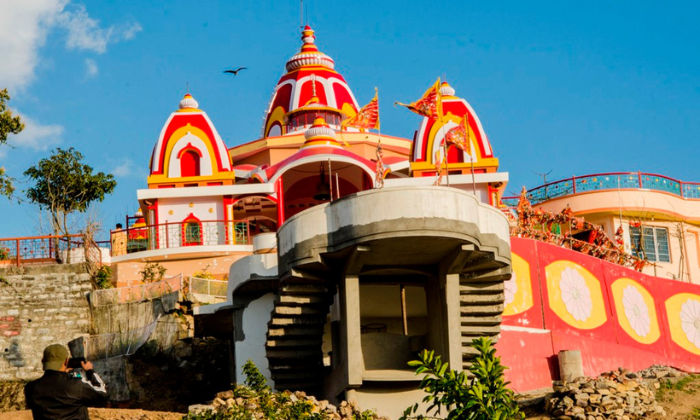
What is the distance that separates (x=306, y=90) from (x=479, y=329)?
19.5 m

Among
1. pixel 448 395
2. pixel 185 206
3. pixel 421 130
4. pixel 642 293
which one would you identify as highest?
pixel 421 130

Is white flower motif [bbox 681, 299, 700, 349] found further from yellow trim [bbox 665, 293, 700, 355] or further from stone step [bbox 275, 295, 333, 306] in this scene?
stone step [bbox 275, 295, 333, 306]

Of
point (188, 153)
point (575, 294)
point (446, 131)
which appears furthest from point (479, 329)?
point (188, 153)

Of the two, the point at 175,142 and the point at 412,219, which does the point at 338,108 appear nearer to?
the point at 175,142

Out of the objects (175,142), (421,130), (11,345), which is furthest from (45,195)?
(421,130)

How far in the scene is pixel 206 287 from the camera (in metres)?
26.8

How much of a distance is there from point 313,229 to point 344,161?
12.7m

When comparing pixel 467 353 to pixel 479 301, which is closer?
pixel 467 353

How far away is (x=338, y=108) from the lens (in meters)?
38.2

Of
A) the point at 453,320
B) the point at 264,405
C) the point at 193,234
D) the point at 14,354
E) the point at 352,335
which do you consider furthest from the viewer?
the point at 193,234

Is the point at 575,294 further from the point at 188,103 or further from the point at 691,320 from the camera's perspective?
the point at 188,103

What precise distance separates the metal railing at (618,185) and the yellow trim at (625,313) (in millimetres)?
5495

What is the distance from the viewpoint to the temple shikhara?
63.4ft

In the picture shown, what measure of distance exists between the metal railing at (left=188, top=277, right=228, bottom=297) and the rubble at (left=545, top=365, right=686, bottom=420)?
9680 mm
